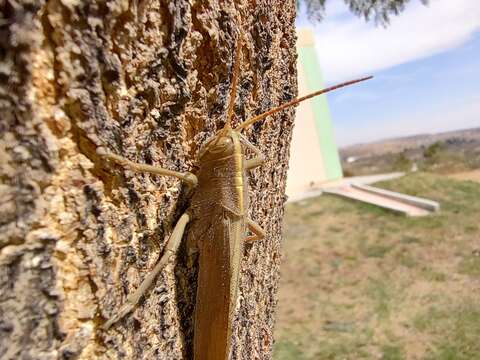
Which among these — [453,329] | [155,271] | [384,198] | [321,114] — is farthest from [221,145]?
[321,114]

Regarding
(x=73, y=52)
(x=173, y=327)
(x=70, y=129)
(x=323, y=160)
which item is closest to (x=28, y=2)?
(x=73, y=52)

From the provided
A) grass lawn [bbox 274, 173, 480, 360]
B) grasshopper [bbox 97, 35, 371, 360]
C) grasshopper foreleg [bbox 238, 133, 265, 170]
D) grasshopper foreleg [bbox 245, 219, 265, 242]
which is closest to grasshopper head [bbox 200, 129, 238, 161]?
grasshopper [bbox 97, 35, 371, 360]

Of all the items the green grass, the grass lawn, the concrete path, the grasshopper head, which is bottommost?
the green grass

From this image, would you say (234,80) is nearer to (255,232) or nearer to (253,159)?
(253,159)

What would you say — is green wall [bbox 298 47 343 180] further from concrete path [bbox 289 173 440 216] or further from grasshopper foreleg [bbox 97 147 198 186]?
grasshopper foreleg [bbox 97 147 198 186]

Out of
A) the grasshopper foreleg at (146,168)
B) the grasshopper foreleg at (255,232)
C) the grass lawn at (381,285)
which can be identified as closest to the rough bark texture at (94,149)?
the grasshopper foreleg at (146,168)

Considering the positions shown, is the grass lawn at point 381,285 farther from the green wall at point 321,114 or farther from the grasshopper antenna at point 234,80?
the green wall at point 321,114
